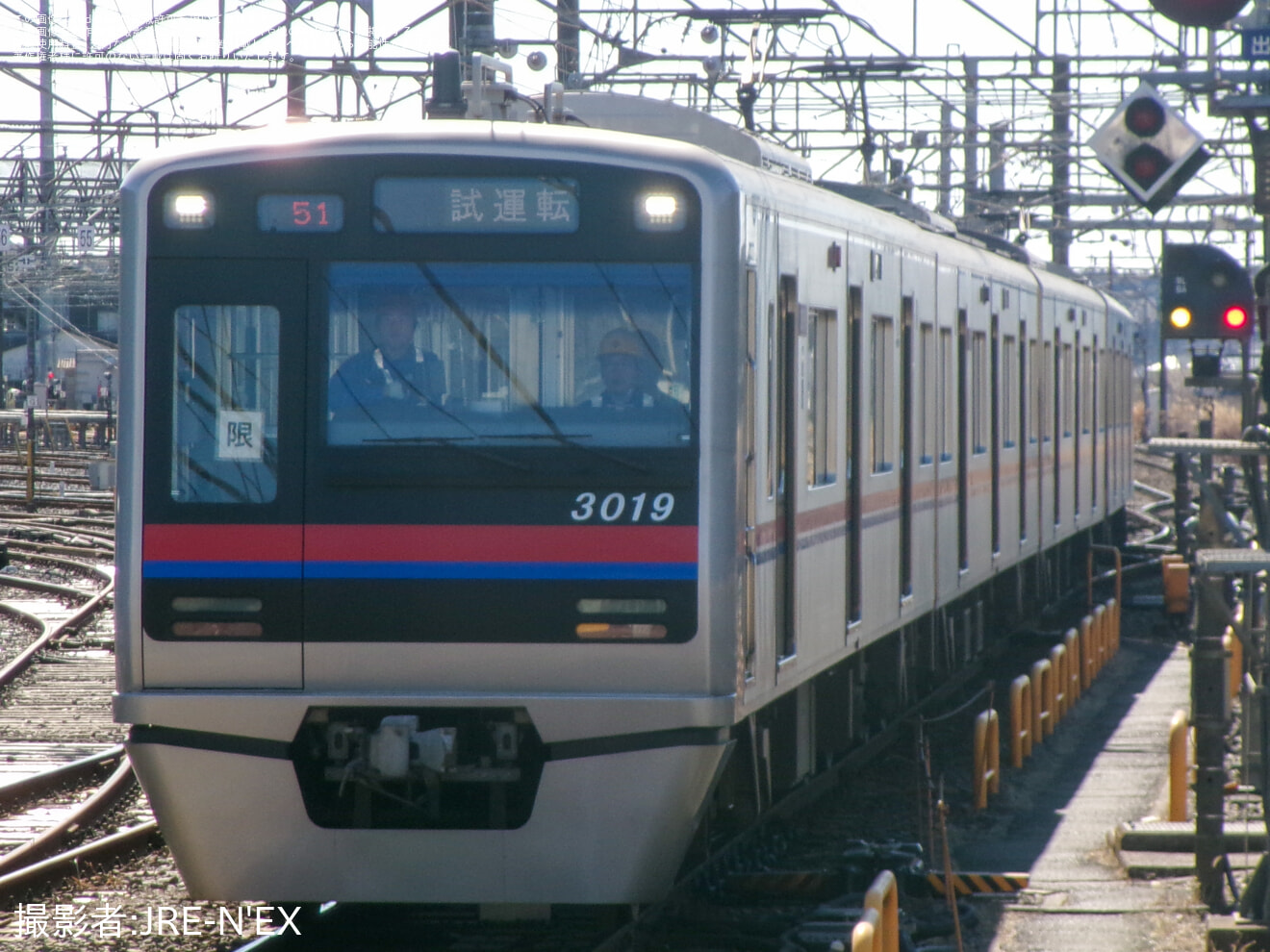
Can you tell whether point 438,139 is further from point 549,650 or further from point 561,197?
point 549,650

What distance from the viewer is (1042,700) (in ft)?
43.8

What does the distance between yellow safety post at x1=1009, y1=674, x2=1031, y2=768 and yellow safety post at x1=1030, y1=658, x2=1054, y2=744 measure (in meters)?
0.20

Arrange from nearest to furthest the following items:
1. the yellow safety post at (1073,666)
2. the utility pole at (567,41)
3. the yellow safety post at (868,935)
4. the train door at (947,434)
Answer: the yellow safety post at (868,935) → the train door at (947,434) → the yellow safety post at (1073,666) → the utility pole at (567,41)

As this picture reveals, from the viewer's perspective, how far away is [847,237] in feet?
28.6

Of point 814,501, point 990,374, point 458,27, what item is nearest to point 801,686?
point 814,501

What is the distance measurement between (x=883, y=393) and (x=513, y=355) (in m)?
3.57

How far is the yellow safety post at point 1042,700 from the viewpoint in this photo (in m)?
12.6

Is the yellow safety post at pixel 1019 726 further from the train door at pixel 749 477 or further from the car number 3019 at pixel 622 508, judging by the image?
the car number 3019 at pixel 622 508

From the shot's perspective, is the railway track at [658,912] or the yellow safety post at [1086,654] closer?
the railway track at [658,912]

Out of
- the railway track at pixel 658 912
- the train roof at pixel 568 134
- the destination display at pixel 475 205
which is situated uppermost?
the train roof at pixel 568 134

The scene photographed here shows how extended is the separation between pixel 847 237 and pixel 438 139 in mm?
2755

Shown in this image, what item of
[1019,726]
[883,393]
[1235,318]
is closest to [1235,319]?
[1235,318]

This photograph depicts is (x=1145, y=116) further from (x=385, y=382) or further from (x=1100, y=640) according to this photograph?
(x=1100, y=640)

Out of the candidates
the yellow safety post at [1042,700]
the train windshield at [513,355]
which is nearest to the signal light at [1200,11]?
the train windshield at [513,355]
